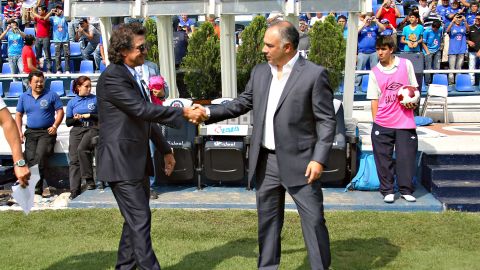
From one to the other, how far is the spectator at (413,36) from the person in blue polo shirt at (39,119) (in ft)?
28.1

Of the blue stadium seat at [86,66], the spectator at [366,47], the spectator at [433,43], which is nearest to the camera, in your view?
the spectator at [366,47]

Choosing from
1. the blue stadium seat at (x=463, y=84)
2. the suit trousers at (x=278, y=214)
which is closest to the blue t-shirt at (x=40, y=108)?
the suit trousers at (x=278, y=214)

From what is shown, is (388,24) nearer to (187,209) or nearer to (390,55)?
(390,55)

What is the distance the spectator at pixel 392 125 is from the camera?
841 cm

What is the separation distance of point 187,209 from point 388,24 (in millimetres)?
9155

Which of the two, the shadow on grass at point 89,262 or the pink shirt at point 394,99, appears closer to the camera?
the shadow on grass at point 89,262

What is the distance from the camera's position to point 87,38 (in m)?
17.4

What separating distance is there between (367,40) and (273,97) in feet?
34.3

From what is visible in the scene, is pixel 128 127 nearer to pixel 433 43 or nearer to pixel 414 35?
pixel 414 35

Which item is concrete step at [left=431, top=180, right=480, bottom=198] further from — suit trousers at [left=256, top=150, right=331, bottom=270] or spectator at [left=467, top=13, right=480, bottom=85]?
spectator at [left=467, top=13, right=480, bottom=85]

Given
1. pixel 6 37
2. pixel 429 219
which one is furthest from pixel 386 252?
pixel 6 37

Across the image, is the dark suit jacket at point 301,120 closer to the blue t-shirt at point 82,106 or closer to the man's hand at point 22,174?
the man's hand at point 22,174

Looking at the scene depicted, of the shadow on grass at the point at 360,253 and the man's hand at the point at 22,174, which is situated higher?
the man's hand at the point at 22,174

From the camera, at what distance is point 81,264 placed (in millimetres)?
6500
